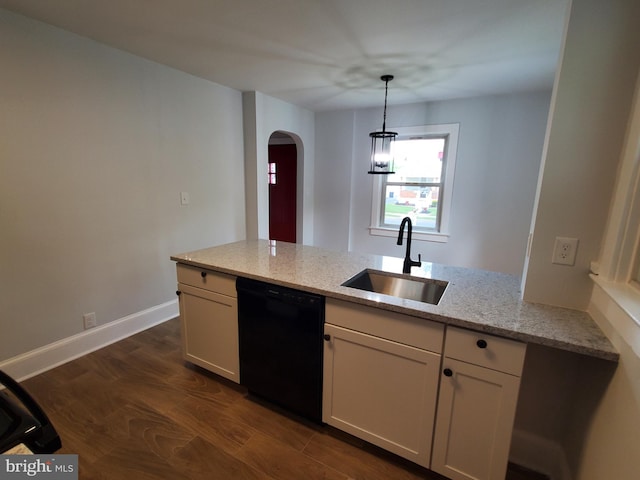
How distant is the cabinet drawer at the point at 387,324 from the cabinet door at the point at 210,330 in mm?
697

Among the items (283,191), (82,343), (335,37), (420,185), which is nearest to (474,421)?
(335,37)

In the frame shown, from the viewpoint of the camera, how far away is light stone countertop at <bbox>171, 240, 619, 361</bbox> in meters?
1.15

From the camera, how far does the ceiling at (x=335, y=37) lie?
69.5 inches

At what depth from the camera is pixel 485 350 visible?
4.03 feet

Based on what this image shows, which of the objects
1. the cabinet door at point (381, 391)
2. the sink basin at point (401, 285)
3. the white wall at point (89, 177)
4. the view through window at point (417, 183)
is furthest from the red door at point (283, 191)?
the cabinet door at point (381, 391)

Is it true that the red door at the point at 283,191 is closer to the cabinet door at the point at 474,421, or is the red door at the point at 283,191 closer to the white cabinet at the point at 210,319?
the white cabinet at the point at 210,319

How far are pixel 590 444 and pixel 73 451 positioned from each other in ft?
7.75

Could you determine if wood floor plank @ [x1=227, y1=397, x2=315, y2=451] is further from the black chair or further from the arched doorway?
the arched doorway

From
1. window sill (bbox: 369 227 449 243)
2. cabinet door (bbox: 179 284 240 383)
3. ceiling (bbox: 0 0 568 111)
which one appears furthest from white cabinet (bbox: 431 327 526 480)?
window sill (bbox: 369 227 449 243)

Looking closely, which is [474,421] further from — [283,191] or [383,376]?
[283,191]

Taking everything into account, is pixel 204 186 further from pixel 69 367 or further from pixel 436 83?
pixel 436 83

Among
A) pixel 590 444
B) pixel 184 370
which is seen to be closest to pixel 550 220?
pixel 590 444

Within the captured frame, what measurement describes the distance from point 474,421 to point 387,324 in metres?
0.53

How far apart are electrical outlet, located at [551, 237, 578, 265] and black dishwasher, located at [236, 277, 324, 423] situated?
1089 millimetres
